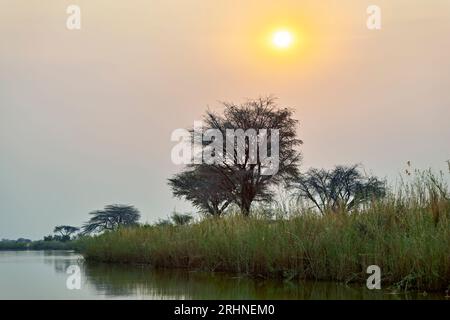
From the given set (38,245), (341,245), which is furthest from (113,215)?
(341,245)

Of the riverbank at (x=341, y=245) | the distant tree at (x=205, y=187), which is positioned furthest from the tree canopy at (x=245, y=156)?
the riverbank at (x=341, y=245)

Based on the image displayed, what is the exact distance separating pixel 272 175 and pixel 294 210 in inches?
663

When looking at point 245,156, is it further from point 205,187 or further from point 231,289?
point 231,289

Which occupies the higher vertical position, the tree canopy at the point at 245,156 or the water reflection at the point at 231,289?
the tree canopy at the point at 245,156

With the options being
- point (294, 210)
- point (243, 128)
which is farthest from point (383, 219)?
point (243, 128)

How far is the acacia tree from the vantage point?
2455 centimetres

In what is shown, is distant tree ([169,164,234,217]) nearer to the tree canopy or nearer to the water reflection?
the tree canopy

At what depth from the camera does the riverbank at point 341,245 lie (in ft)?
20.2

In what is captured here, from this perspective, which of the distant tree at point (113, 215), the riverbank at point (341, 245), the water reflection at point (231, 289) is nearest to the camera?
the water reflection at point (231, 289)

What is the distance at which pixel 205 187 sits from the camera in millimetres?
25797

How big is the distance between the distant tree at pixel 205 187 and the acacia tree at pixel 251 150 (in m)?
0.14

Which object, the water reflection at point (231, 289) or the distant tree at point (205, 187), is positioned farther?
the distant tree at point (205, 187)

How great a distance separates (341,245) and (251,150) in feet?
57.7

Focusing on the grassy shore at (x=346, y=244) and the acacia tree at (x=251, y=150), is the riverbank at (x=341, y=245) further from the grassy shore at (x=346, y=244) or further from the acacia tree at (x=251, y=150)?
the acacia tree at (x=251, y=150)
